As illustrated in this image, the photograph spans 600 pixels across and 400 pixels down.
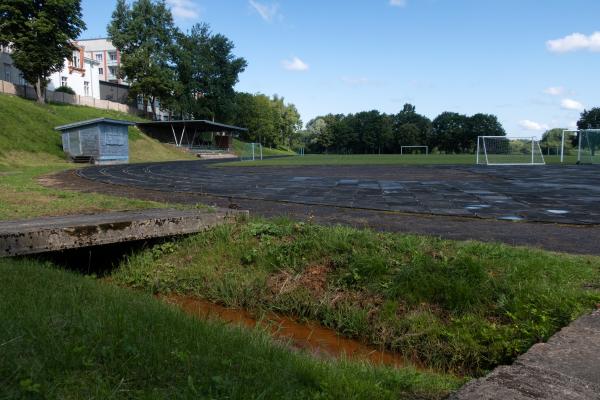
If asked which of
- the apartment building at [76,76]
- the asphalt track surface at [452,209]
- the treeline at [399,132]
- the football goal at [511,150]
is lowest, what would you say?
the asphalt track surface at [452,209]

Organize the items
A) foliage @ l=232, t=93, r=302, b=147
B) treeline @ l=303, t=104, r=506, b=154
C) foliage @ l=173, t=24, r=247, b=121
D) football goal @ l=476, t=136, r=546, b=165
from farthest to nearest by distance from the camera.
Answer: treeline @ l=303, t=104, r=506, b=154
foliage @ l=232, t=93, r=302, b=147
foliage @ l=173, t=24, r=247, b=121
football goal @ l=476, t=136, r=546, b=165

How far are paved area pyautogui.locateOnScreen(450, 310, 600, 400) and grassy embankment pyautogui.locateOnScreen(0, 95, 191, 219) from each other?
7599mm

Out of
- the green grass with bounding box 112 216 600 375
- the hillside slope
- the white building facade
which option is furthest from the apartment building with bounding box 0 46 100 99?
the green grass with bounding box 112 216 600 375

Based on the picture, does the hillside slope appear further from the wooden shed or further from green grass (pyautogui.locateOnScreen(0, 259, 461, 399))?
green grass (pyautogui.locateOnScreen(0, 259, 461, 399))

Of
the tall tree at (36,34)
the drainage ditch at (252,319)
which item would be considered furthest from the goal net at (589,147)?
the tall tree at (36,34)

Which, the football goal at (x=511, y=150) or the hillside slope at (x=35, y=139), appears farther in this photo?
the football goal at (x=511, y=150)

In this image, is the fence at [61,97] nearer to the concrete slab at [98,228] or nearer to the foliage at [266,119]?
the foliage at [266,119]

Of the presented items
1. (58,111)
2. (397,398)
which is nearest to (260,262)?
(397,398)

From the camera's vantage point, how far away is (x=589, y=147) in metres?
35.0

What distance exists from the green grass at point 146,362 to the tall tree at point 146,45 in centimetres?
6802

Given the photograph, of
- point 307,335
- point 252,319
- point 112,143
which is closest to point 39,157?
point 112,143

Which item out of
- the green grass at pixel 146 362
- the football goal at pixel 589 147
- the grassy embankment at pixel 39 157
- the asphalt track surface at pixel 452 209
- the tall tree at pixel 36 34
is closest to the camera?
the green grass at pixel 146 362

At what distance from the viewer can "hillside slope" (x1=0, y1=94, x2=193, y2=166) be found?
2958 cm

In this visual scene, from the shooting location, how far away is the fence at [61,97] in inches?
1917
